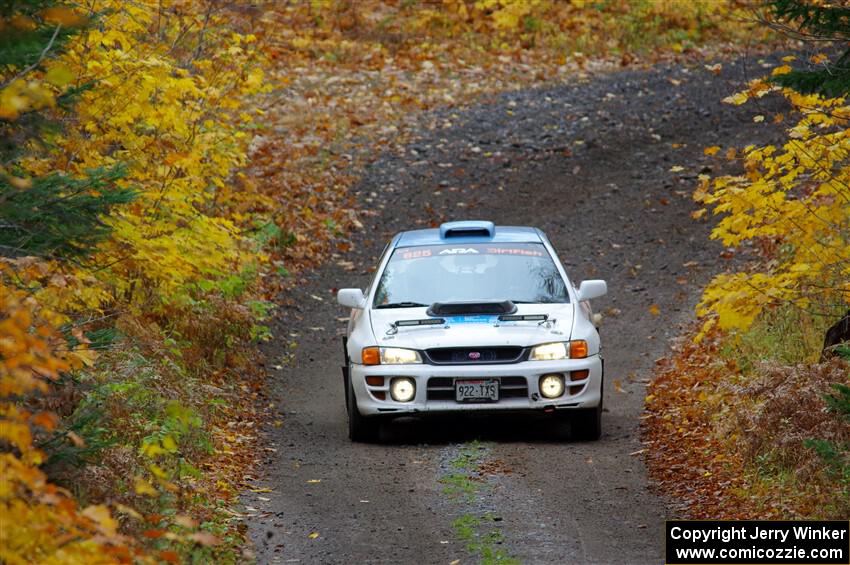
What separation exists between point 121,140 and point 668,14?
21.4 meters

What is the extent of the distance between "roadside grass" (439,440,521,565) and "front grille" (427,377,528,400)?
0.48m

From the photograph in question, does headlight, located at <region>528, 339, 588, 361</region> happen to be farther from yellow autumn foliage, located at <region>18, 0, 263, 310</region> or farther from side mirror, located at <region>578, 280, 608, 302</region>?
yellow autumn foliage, located at <region>18, 0, 263, 310</region>

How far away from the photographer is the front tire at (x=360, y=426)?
10.2 metres

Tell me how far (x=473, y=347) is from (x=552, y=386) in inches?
29.5

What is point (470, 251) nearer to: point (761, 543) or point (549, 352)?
point (549, 352)

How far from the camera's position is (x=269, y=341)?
49.7ft

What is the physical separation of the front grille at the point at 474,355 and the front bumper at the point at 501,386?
6cm

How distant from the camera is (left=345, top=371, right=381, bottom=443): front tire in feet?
33.6

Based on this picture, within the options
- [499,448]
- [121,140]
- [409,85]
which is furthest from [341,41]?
[499,448]

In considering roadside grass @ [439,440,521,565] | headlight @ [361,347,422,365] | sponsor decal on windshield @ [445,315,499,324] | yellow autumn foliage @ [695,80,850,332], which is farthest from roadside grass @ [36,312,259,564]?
yellow autumn foliage @ [695,80,850,332]

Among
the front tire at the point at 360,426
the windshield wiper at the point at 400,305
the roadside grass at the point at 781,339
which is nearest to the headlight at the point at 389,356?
the front tire at the point at 360,426

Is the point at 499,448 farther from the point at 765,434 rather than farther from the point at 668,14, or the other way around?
the point at 668,14

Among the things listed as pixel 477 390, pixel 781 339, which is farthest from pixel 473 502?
pixel 781 339

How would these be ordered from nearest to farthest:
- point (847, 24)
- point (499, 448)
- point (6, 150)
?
point (6, 150), point (847, 24), point (499, 448)
